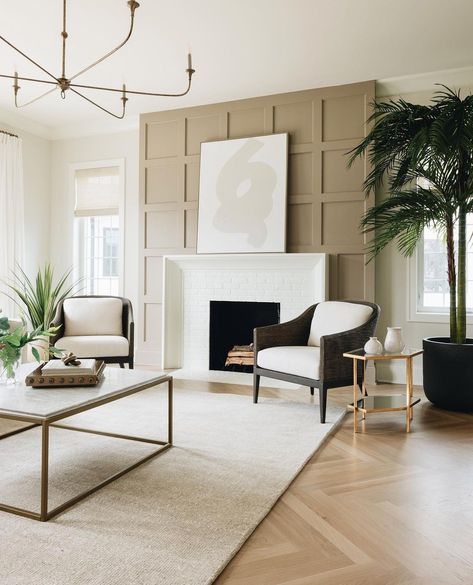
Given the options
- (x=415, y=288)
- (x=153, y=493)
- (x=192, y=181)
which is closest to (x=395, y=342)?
(x=415, y=288)

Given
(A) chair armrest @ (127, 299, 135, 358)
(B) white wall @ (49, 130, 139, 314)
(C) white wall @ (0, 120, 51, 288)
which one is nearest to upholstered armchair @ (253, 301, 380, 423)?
(A) chair armrest @ (127, 299, 135, 358)

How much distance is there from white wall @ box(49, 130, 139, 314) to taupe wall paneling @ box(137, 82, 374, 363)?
334 millimetres

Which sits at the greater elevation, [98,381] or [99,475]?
[98,381]

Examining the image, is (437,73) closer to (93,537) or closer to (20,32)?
(20,32)

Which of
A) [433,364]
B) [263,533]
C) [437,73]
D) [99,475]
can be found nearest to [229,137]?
[437,73]

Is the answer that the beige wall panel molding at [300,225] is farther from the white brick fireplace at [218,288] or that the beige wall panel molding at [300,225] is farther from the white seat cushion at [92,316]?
the white seat cushion at [92,316]

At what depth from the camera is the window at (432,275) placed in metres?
4.48

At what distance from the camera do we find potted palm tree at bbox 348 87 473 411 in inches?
134

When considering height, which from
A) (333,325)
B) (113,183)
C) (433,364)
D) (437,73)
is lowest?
(433,364)

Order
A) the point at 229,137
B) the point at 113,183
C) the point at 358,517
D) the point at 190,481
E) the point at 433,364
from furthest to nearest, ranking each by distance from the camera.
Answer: the point at 113,183
the point at 229,137
the point at 433,364
the point at 190,481
the point at 358,517

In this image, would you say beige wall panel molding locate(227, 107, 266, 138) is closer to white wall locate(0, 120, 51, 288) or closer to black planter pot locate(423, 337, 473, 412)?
white wall locate(0, 120, 51, 288)

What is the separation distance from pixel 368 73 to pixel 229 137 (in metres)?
1.44

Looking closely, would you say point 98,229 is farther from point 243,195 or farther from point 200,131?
point 243,195

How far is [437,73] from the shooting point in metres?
4.33
